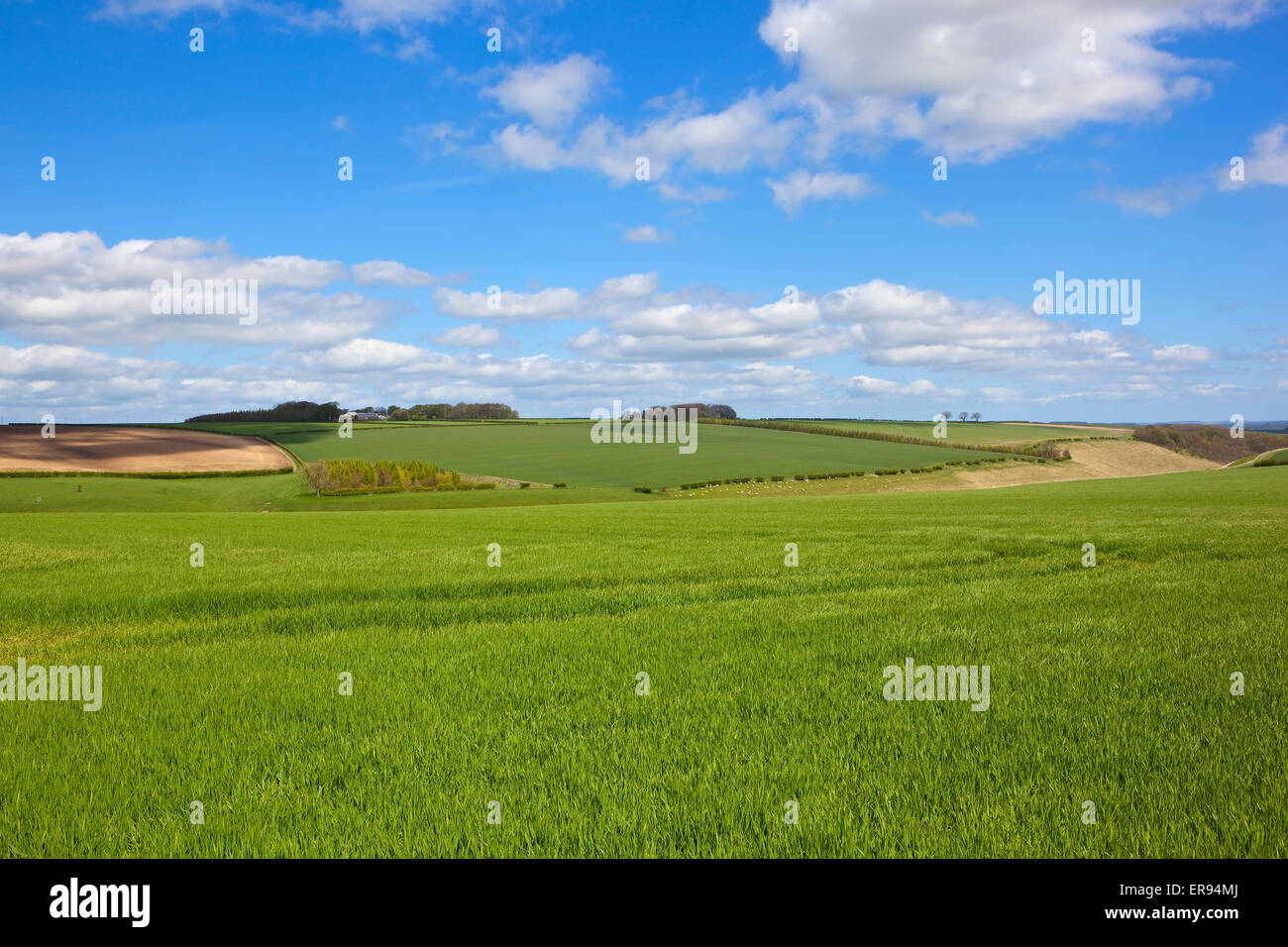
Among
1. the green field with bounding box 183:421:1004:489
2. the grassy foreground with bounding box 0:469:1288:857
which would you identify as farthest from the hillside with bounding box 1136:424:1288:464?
the grassy foreground with bounding box 0:469:1288:857

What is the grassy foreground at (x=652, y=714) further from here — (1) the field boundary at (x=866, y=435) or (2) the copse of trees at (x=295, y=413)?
(2) the copse of trees at (x=295, y=413)

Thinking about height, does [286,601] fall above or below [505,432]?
below

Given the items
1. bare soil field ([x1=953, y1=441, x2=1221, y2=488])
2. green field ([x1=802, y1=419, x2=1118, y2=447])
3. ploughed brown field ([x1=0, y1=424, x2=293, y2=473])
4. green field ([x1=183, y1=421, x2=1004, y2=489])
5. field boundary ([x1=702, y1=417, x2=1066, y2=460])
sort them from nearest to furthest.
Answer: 1. ploughed brown field ([x1=0, y1=424, x2=293, y2=473])
2. green field ([x1=183, y1=421, x2=1004, y2=489])
3. bare soil field ([x1=953, y1=441, x2=1221, y2=488])
4. field boundary ([x1=702, y1=417, x2=1066, y2=460])
5. green field ([x1=802, y1=419, x2=1118, y2=447])

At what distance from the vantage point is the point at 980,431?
151875 millimetres

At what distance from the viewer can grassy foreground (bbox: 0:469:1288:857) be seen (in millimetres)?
5141

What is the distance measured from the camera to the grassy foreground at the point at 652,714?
5.14 meters

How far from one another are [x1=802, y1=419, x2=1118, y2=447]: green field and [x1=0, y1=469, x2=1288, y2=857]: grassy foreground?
122155 millimetres

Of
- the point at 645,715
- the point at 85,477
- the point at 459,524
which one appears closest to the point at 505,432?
the point at 85,477

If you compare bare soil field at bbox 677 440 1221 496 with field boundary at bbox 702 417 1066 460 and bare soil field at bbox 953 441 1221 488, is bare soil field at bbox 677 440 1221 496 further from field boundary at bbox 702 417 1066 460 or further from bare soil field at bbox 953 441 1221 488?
field boundary at bbox 702 417 1066 460

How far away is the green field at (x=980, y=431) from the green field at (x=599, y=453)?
1818 cm

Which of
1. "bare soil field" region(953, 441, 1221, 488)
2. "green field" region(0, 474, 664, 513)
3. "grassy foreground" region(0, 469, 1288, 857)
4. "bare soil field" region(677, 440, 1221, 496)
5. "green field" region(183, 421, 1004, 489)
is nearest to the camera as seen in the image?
"grassy foreground" region(0, 469, 1288, 857)

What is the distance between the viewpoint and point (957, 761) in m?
6.16
